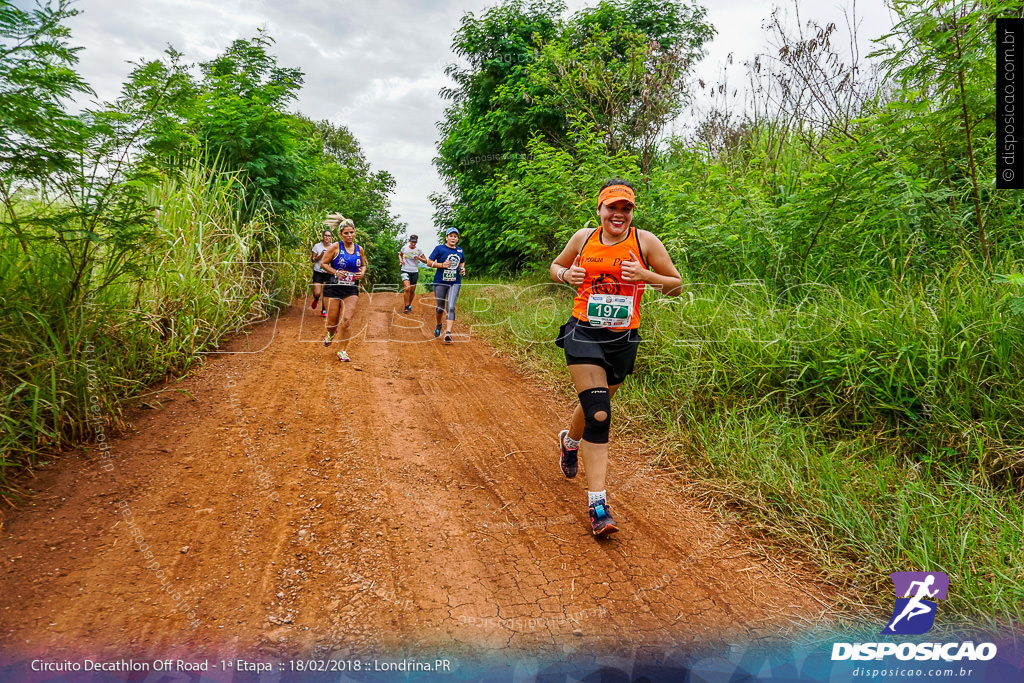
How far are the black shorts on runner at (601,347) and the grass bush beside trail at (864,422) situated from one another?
4.00ft

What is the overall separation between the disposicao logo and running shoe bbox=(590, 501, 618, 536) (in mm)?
1206

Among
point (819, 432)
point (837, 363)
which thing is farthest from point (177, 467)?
point (837, 363)

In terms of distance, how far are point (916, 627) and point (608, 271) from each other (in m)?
2.38

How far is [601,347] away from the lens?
10.5 feet

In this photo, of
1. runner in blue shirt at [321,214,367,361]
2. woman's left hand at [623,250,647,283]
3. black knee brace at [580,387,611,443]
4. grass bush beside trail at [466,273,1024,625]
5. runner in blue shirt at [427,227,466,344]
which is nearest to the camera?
grass bush beside trail at [466,273,1024,625]

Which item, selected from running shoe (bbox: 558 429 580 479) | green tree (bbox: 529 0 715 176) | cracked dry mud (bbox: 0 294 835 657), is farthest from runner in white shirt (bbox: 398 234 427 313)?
running shoe (bbox: 558 429 580 479)

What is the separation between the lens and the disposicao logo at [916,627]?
7.16 feet

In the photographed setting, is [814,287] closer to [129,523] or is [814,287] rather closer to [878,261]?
[878,261]

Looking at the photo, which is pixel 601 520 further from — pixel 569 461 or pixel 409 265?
pixel 409 265

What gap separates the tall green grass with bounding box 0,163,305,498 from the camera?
12.3ft

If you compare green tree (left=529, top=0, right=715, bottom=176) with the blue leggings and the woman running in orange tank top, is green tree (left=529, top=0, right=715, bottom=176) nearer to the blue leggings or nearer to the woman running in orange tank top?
the blue leggings

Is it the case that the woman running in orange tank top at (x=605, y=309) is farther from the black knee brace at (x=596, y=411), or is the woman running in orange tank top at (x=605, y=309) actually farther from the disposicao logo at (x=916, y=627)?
the disposicao logo at (x=916, y=627)

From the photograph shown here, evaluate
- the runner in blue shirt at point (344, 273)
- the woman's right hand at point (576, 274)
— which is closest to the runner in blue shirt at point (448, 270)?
the runner in blue shirt at point (344, 273)

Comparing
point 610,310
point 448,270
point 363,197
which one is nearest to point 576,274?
point 610,310
